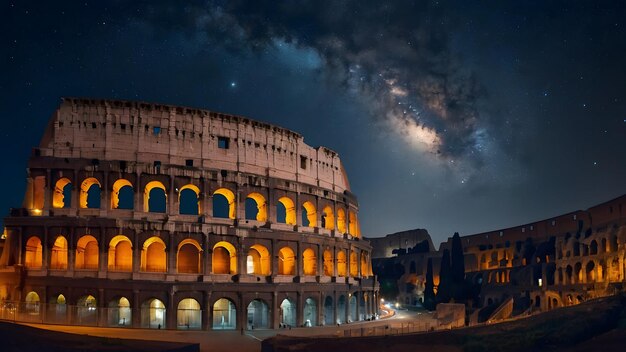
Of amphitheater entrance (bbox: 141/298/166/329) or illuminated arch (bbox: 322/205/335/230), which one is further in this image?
illuminated arch (bbox: 322/205/335/230)

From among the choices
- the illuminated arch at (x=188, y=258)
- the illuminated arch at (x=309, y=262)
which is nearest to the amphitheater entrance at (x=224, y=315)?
the illuminated arch at (x=188, y=258)

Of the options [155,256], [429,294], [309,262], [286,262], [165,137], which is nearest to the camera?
[155,256]

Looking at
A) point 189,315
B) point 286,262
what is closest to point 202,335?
point 189,315

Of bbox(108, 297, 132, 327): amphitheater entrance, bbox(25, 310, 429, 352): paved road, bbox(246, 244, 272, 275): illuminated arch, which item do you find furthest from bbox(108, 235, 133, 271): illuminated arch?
bbox(246, 244, 272, 275): illuminated arch

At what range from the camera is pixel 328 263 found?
41.7 meters

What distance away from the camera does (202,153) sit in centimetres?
3594

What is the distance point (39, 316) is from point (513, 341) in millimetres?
24575

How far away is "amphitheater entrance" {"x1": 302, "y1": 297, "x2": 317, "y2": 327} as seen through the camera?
38.0m

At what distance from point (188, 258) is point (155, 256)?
2057 mm

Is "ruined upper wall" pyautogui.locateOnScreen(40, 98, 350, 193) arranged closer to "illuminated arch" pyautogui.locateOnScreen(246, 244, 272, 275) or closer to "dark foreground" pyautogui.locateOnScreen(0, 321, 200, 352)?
"illuminated arch" pyautogui.locateOnScreen(246, 244, 272, 275)

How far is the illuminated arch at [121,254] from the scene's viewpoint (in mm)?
33844

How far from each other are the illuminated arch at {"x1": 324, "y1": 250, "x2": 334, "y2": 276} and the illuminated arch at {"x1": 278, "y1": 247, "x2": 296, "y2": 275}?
12.1ft

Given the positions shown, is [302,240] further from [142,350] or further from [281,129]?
[142,350]

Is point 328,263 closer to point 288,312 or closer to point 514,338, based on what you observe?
point 288,312
